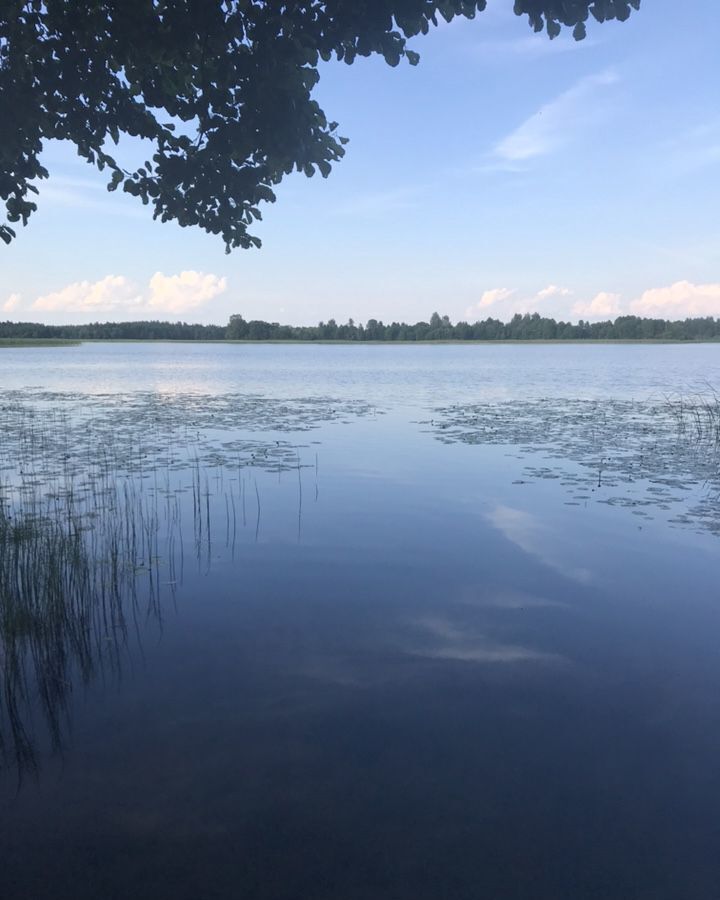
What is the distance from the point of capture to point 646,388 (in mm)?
31594

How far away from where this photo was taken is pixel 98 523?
355 inches

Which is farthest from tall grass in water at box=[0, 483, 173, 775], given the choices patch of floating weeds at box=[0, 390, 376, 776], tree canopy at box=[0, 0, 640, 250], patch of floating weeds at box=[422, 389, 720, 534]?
patch of floating weeds at box=[422, 389, 720, 534]

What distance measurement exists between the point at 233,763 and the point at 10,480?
947 centimetres

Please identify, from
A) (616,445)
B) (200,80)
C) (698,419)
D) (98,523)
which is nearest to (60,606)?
(98,523)

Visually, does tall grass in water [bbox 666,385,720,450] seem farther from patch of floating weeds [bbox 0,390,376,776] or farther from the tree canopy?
the tree canopy

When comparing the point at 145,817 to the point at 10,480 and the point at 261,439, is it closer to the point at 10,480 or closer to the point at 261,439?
the point at 10,480

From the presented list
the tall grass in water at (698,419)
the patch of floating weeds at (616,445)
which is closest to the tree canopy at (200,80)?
the patch of floating weeds at (616,445)

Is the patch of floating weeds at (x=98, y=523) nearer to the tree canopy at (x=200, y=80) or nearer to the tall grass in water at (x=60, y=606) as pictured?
the tall grass in water at (x=60, y=606)

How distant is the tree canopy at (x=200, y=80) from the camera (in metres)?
5.95

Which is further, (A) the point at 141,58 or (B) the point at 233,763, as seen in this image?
(A) the point at 141,58

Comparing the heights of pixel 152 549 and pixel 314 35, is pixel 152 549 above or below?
below

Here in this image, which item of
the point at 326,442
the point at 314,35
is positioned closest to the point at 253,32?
the point at 314,35

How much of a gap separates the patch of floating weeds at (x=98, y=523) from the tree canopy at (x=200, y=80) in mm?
3637

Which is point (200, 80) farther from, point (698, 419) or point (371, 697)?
point (698, 419)
